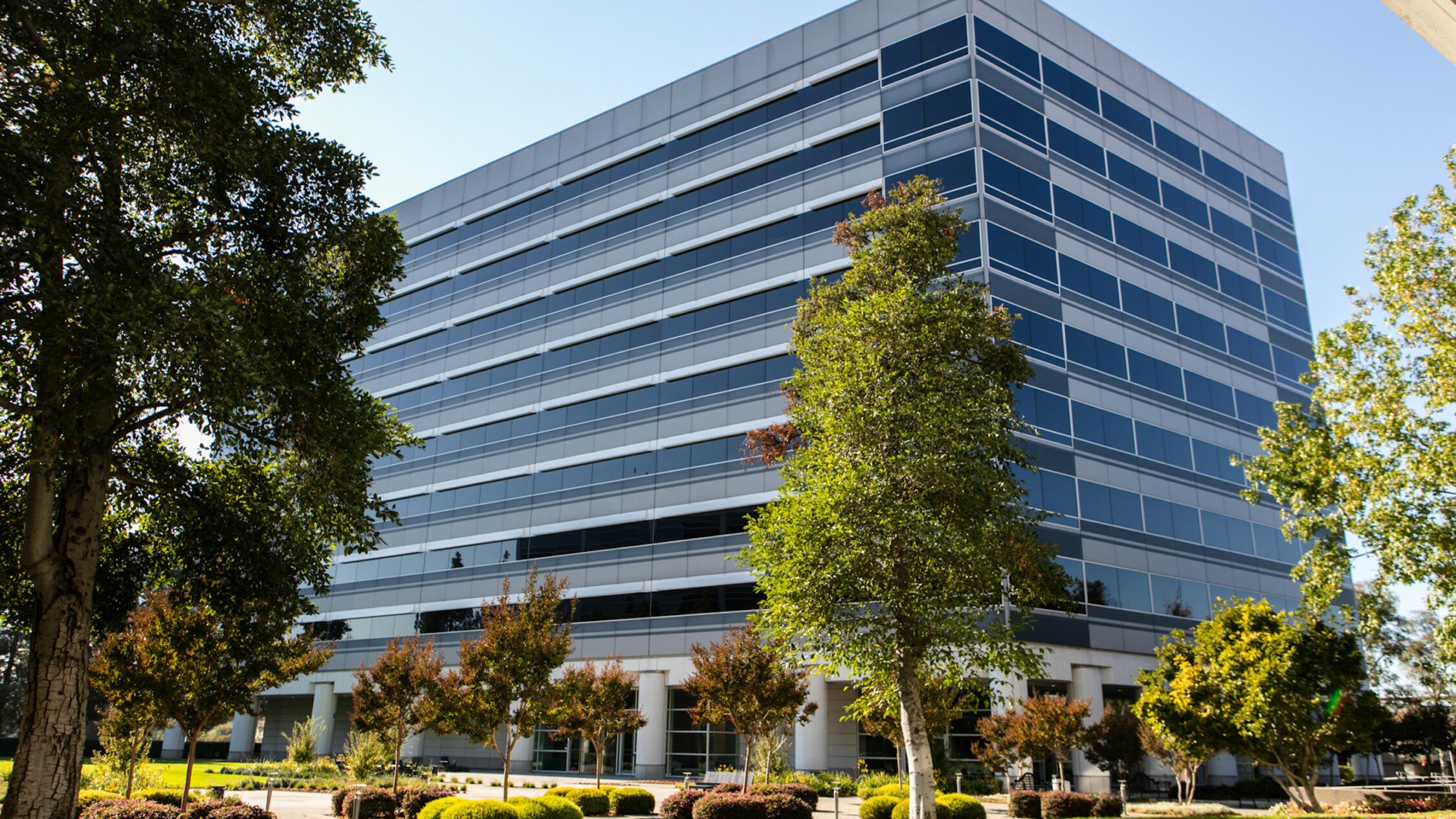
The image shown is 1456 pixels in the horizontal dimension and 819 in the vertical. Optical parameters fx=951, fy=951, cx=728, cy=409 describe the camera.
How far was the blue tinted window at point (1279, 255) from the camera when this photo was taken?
50.2 m

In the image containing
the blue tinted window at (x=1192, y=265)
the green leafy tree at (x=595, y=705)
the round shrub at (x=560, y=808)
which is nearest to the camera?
the round shrub at (x=560, y=808)

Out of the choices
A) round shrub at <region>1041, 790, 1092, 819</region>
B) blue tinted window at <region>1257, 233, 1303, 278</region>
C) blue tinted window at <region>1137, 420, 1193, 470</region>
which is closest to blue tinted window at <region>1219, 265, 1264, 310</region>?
blue tinted window at <region>1257, 233, 1303, 278</region>

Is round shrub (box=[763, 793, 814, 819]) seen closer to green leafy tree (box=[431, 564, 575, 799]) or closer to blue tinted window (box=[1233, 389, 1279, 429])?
green leafy tree (box=[431, 564, 575, 799])

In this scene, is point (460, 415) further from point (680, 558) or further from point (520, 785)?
point (520, 785)

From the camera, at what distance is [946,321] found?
19.5 m

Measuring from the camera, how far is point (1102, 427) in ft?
126

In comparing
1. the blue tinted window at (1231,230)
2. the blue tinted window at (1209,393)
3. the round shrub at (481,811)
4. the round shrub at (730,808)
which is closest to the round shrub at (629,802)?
the round shrub at (730,808)

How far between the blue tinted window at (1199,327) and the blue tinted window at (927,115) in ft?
49.6

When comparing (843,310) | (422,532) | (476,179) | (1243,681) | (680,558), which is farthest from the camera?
(476,179)

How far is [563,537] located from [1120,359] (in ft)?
85.3

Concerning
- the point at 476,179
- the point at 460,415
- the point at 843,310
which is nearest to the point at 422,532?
the point at 460,415

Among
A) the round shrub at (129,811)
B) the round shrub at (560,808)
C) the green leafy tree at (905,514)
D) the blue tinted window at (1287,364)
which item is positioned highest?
the blue tinted window at (1287,364)

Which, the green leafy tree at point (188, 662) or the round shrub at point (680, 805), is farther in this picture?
the round shrub at point (680, 805)

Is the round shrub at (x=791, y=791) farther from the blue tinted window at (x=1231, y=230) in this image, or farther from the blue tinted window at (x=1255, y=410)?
the blue tinted window at (x=1231, y=230)
